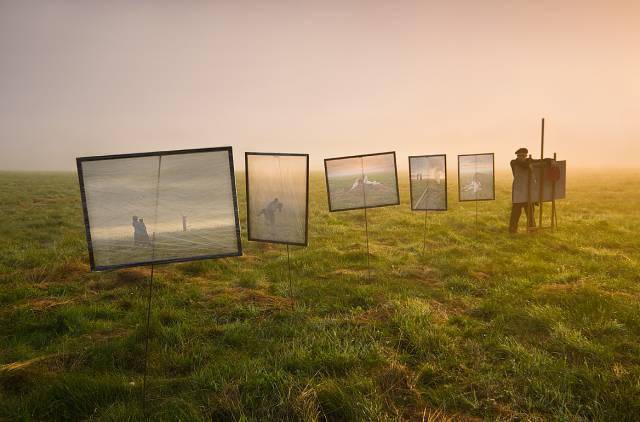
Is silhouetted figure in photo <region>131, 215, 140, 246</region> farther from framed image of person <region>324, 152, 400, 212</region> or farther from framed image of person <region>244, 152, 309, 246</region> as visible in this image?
framed image of person <region>324, 152, 400, 212</region>

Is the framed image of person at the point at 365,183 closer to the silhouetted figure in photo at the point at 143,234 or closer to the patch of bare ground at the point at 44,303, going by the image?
the silhouetted figure in photo at the point at 143,234

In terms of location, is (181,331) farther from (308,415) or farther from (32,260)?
(32,260)

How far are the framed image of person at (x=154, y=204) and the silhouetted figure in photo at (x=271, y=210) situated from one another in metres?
2.13

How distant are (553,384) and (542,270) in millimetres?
5416

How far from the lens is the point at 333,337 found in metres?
5.29

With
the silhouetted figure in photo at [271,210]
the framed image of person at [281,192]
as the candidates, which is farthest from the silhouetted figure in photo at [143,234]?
the silhouetted figure in photo at [271,210]

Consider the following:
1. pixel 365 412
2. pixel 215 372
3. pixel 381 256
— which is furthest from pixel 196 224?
pixel 381 256

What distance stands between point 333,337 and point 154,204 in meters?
3.13

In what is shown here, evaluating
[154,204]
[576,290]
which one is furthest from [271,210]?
[576,290]

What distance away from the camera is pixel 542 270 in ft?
29.0

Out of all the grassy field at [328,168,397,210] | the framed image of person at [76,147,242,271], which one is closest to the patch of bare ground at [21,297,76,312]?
the framed image of person at [76,147,242,271]

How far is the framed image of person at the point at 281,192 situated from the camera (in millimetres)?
7020

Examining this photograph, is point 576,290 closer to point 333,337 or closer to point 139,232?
point 333,337

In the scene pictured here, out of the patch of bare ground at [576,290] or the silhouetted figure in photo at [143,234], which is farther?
the patch of bare ground at [576,290]
